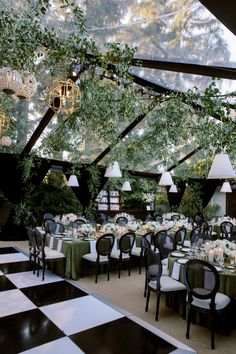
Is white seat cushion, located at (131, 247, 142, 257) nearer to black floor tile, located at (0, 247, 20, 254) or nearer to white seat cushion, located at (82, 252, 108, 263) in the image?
white seat cushion, located at (82, 252, 108, 263)

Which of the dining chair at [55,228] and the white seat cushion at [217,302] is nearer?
the white seat cushion at [217,302]

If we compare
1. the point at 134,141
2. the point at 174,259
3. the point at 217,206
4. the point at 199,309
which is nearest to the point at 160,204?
the point at 217,206

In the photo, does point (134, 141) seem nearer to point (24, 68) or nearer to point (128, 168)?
point (128, 168)

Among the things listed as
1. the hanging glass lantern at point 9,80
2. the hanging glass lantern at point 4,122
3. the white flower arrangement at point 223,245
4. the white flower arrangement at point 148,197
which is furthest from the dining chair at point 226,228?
the hanging glass lantern at point 9,80

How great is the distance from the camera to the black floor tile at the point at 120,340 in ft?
9.41

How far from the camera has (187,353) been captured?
111 inches

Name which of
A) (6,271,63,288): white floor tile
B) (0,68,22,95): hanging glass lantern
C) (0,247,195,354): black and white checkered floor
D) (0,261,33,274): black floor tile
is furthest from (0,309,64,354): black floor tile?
(0,68,22,95): hanging glass lantern

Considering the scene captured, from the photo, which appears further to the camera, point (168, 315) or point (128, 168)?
point (128, 168)

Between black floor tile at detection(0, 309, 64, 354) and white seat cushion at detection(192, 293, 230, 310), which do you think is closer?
black floor tile at detection(0, 309, 64, 354)

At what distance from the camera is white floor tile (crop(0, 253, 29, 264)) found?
6612 mm

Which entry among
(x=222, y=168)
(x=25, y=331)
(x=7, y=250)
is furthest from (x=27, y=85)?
(x=7, y=250)

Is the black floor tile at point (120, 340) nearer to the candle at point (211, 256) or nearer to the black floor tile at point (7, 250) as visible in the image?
the candle at point (211, 256)

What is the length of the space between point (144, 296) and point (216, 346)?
5.30 ft

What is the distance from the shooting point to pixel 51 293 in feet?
14.6
